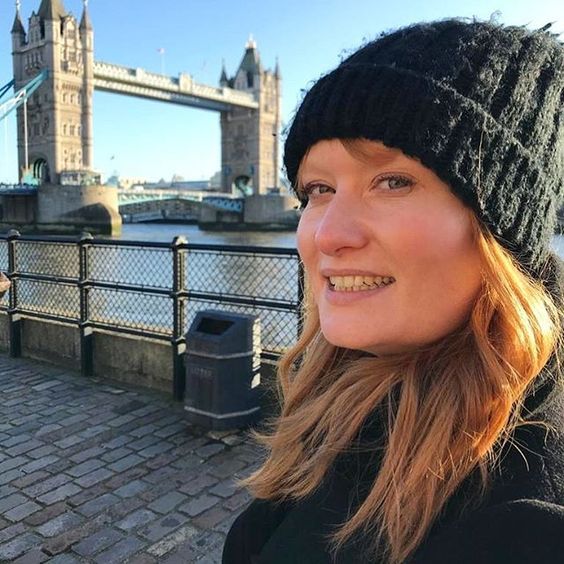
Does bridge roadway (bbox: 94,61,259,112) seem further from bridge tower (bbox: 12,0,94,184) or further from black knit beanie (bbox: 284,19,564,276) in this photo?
black knit beanie (bbox: 284,19,564,276)

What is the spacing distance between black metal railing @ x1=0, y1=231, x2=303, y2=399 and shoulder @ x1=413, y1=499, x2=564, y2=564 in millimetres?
3454

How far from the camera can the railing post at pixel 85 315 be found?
18.8 feet

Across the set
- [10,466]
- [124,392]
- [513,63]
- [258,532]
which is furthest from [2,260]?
[513,63]

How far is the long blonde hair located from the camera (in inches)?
34.7

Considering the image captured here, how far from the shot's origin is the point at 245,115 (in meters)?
84.1

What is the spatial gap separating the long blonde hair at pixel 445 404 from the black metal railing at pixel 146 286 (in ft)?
10.4

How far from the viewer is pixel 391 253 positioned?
3.22 ft

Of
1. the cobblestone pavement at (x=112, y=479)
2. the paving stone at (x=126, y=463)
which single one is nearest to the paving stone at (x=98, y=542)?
the cobblestone pavement at (x=112, y=479)

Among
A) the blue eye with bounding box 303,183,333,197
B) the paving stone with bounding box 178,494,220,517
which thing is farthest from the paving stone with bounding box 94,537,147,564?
the blue eye with bounding box 303,183,333,197

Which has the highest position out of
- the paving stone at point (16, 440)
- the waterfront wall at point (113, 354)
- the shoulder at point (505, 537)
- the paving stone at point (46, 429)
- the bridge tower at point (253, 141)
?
the bridge tower at point (253, 141)

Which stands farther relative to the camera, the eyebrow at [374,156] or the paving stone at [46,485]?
the paving stone at [46,485]

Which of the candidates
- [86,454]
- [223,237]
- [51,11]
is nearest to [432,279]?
[86,454]

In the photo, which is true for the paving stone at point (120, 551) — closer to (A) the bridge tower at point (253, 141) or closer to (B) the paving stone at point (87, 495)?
(B) the paving stone at point (87, 495)

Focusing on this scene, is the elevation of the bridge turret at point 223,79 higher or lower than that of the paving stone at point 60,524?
higher
